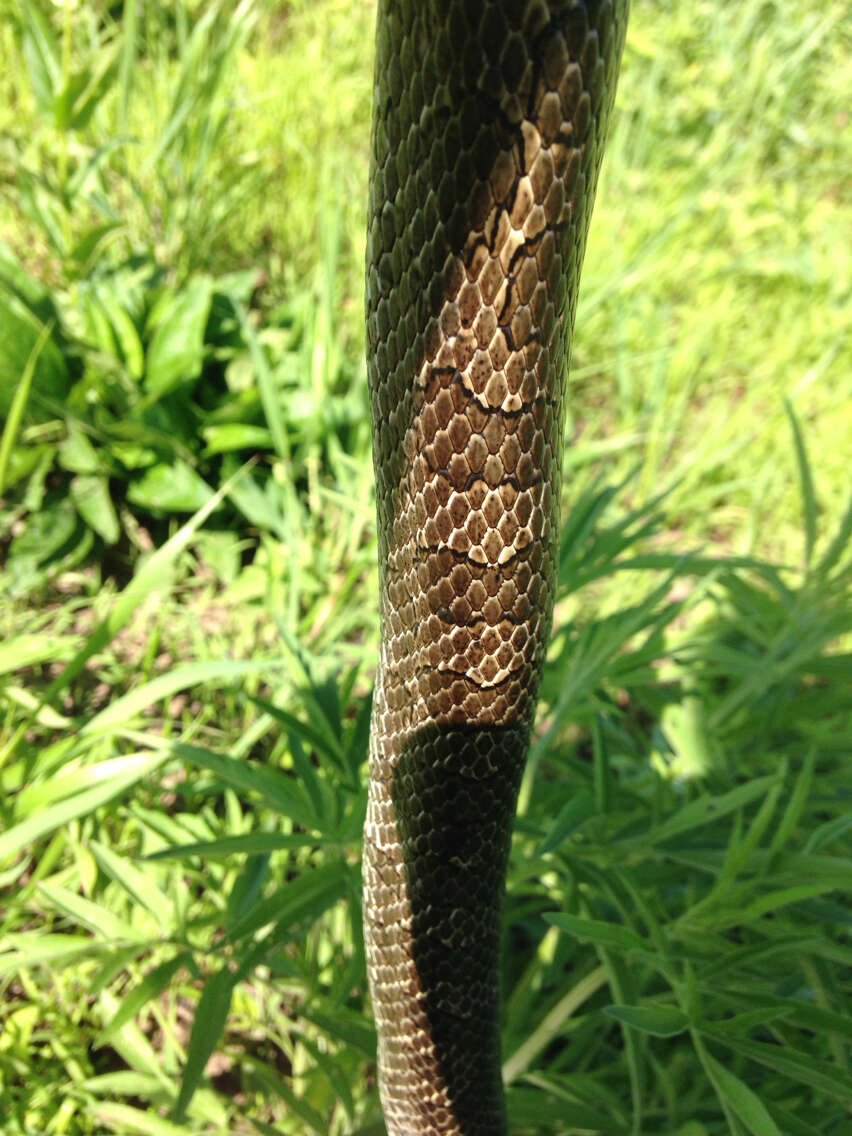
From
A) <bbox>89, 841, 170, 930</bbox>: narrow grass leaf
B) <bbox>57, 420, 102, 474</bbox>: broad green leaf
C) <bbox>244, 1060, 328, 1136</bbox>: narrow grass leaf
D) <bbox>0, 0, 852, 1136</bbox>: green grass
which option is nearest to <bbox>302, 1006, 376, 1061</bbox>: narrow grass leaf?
<bbox>0, 0, 852, 1136</bbox>: green grass

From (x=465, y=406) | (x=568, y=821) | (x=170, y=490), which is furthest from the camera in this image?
(x=170, y=490)

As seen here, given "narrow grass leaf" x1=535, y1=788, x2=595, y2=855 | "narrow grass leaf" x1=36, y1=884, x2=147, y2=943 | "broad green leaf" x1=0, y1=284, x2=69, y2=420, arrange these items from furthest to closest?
1. "broad green leaf" x1=0, y1=284, x2=69, y2=420
2. "narrow grass leaf" x1=36, y1=884, x2=147, y2=943
3. "narrow grass leaf" x1=535, y1=788, x2=595, y2=855

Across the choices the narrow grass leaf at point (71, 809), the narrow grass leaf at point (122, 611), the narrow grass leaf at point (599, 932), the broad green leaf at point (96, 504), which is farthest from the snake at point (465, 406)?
the broad green leaf at point (96, 504)

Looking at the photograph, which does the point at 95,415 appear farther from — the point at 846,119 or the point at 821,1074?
the point at 846,119

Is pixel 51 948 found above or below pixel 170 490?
below

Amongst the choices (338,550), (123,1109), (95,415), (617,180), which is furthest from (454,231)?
(617,180)

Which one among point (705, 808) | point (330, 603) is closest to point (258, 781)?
point (705, 808)

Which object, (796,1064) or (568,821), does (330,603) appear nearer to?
(568,821)

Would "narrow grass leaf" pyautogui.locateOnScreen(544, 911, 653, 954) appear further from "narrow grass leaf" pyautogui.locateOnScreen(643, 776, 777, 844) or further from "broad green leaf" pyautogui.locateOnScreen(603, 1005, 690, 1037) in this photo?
"narrow grass leaf" pyautogui.locateOnScreen(643, 776, 777, 844)
